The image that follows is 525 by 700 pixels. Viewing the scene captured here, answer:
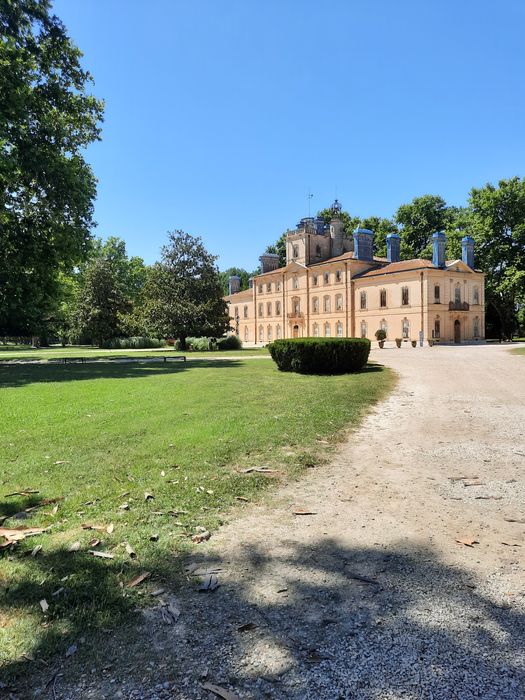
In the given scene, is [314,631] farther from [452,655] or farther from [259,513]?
[259,513]

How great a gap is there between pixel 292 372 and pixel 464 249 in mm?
43150

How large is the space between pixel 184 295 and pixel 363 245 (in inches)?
946

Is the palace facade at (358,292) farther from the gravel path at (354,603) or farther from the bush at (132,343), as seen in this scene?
the gravel path at (354,603)

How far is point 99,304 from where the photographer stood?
2325 inches

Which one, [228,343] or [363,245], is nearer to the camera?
[228,343]

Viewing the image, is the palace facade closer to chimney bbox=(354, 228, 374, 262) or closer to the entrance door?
the entrance door

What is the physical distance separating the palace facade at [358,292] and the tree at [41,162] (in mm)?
36741

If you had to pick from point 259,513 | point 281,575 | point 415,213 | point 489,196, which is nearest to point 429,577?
point 281,575

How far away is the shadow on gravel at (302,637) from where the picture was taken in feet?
7.32

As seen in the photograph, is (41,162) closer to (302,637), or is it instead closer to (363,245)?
(302,637)

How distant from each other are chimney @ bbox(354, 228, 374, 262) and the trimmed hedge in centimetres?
4077

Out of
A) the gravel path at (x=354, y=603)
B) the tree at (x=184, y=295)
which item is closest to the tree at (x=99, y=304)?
the tree at (x=184, y=295)

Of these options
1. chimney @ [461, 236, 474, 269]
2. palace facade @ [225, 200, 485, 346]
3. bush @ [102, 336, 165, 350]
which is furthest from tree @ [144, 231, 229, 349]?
chimney @ [461, 236, 474, 269]

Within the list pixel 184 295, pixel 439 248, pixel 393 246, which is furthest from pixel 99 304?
pixel 439 248
